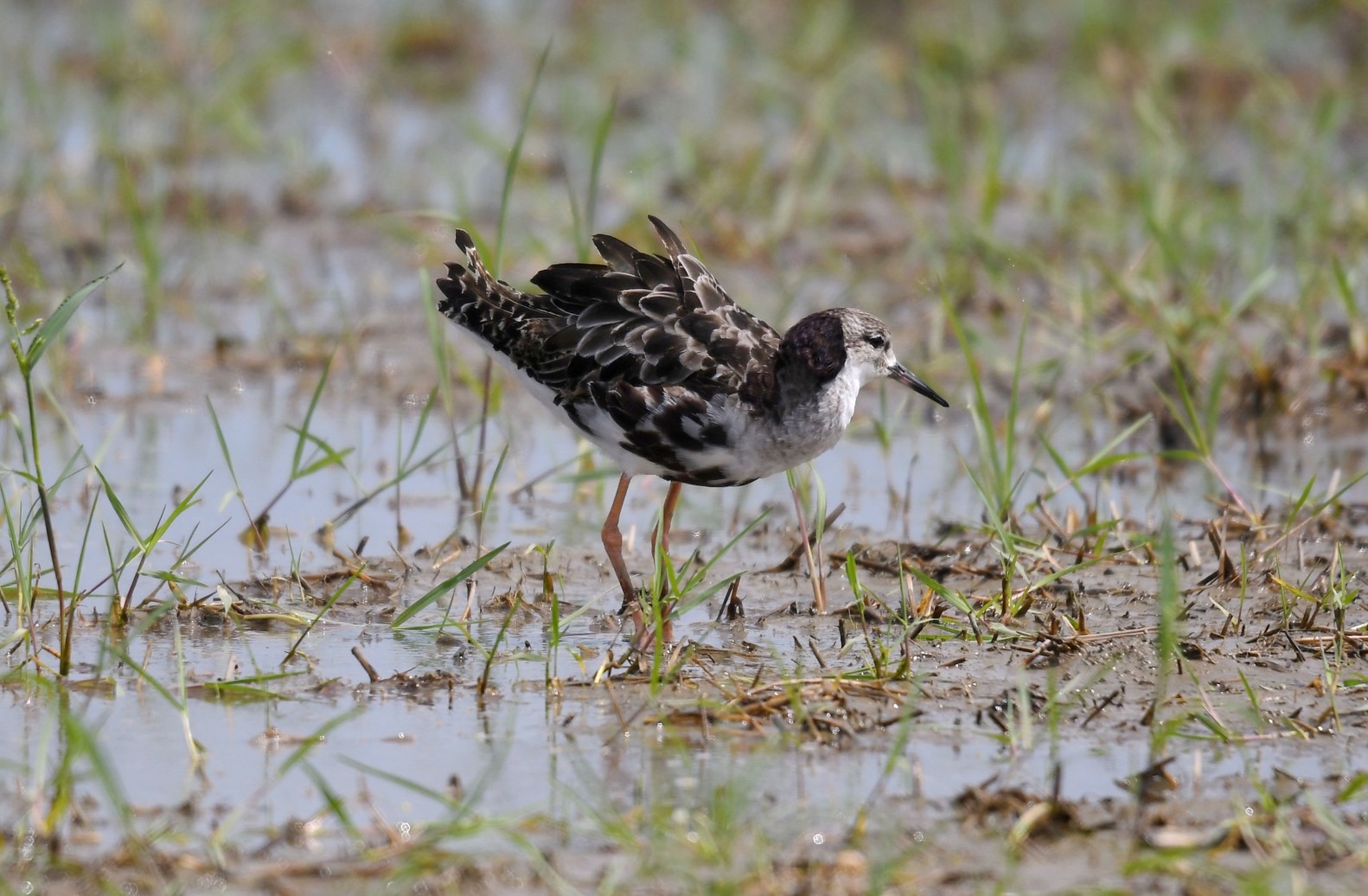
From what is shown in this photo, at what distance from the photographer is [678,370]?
6559 mm

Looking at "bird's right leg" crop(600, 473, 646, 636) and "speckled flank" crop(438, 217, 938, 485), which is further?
"bird's right leg" crop(600, 473, 646, 636)

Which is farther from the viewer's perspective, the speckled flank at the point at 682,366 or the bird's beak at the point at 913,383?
the bird's beak at the point at 913,383

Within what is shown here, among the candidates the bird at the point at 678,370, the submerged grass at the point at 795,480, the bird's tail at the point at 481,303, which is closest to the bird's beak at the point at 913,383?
the bird at the point at 678,370

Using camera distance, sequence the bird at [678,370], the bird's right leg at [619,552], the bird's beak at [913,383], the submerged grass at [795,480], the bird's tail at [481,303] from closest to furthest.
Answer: the submerged grass at [795,480]
the bird at [678,370]
the bird's right leg at [619,552]
the bird's beak at [913,383]
the bird's tail at [481,303]

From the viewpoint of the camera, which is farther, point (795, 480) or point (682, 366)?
point (795, 480)

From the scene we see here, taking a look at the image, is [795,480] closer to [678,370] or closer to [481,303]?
[678,370]

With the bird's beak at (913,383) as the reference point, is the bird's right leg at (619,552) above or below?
below

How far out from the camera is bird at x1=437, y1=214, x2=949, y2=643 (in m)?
6.45

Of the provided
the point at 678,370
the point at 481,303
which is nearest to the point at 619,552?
the point at 678,370

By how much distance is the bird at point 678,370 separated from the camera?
6453 mm

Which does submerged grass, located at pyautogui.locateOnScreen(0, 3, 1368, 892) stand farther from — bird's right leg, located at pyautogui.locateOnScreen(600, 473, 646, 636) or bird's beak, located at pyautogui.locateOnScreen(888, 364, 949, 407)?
bird's beak, located at pyautogui.locateOnScreen(888, 364, 949, 407)

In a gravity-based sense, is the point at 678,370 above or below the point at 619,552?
above

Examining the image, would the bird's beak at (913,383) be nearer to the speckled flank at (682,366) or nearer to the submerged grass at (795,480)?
the speckled flank at (682,366)

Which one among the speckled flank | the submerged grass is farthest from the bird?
the submerged grass
